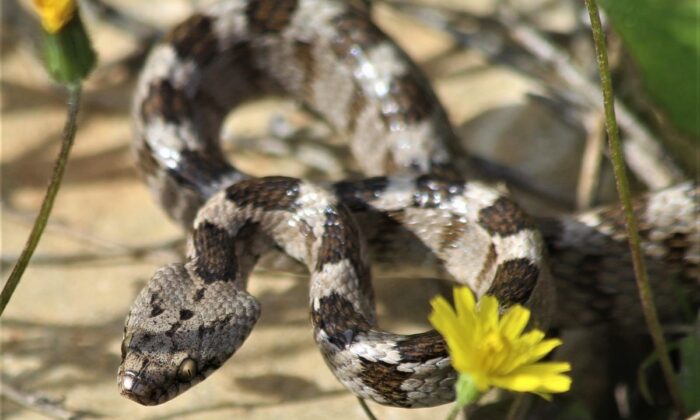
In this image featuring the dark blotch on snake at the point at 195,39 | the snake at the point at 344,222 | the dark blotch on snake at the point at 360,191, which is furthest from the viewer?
the dark blotch on snake at the point at 195,39

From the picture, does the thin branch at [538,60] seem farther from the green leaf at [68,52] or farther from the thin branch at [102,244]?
the green leaf at [68,52]

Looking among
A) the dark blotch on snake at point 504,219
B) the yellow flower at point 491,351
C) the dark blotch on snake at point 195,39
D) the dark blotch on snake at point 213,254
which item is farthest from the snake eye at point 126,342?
the dark blotch on snake at point 195,39

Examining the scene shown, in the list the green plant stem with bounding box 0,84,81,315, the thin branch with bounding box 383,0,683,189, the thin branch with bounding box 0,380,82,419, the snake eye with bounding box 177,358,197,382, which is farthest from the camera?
the thin branch with bounding box 383,0,683,189

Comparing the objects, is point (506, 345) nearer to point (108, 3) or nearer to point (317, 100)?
point (317, 100)

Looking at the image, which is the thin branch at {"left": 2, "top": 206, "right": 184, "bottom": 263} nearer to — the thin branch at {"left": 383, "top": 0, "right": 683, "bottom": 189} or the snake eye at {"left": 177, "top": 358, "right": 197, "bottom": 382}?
the snake eye at {"left": 177, "top": 358, "right": 197, "bottom": 382}

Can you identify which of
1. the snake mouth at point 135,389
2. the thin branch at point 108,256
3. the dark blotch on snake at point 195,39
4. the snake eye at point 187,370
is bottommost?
the snake mouth at point 135,389

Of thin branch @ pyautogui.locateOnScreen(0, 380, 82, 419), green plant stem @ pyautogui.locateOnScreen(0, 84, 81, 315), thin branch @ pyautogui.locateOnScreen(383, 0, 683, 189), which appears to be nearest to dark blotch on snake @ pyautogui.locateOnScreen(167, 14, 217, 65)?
thin branch @ pyautogui.locateOnScreen(383, 0, 683, 189)
